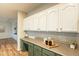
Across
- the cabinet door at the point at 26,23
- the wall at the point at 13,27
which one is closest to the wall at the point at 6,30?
the wall at the point at 13,27

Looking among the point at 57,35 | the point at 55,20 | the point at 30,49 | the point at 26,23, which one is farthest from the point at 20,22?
the point at 57,35

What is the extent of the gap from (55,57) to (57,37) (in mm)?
475

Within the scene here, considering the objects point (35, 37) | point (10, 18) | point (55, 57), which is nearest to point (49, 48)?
point (55, 57)

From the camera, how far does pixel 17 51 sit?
1.86 m

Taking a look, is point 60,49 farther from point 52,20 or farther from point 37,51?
point 52,20

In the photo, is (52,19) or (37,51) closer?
(37,51)

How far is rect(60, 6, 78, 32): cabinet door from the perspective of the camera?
177 centimetres

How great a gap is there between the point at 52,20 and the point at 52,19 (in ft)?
0.06

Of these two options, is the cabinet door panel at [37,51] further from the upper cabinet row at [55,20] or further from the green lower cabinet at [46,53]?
the upper cabinet row at [55,20]

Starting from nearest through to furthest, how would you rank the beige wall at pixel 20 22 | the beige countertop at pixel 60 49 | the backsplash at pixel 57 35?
the beige countertop at pixel 60 49 < the beige wall at pixel 20 22 < the backsplash at pixel 57 35

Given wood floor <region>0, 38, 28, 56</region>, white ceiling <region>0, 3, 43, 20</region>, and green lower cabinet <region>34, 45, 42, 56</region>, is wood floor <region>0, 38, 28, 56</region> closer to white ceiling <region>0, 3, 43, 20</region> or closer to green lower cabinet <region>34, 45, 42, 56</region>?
green lower cabinet <region>34, 45, 42, 56</region>

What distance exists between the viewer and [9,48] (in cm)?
185

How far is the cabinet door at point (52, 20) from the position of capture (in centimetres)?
200

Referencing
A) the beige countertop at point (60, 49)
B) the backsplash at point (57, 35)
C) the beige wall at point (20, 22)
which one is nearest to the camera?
the beige countertop at point (60, 49)
